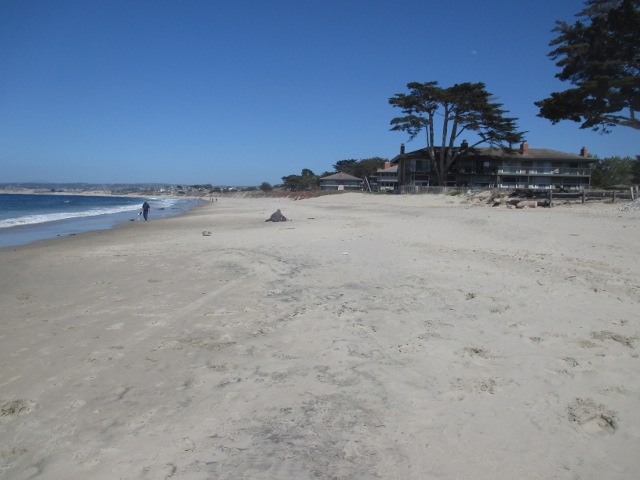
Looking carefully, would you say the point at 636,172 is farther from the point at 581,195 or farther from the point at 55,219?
the point at 55,219

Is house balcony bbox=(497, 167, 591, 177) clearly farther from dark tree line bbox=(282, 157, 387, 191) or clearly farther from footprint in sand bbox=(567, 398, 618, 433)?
footprint in sand bbox=(567, 398, 618, 433)

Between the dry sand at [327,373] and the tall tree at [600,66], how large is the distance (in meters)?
22.4

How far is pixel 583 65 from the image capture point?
26703 mm

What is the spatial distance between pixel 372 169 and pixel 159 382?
100219 mm

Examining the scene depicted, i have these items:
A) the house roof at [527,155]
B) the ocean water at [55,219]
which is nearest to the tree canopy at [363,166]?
the house roof at [527,155]

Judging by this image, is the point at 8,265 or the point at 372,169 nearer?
the point at 8,265

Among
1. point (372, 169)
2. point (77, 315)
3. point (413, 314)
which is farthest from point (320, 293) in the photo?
point (372, 169)

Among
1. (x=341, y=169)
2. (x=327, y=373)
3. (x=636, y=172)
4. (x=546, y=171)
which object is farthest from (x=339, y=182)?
(x=327, y=373)

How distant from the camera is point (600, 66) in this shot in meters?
24.8

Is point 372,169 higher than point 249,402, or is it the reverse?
point 372,169

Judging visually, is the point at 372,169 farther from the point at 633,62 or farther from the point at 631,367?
the point at 631,367

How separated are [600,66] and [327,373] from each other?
30.0m

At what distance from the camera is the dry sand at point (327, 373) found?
2.61 m

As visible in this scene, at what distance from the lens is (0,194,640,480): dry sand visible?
2607 millimetres
